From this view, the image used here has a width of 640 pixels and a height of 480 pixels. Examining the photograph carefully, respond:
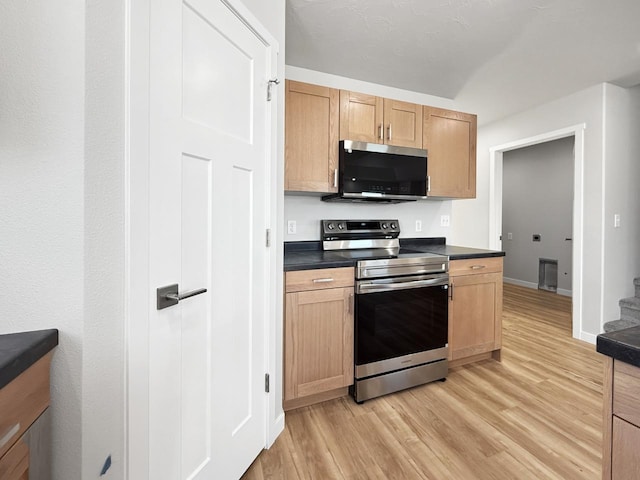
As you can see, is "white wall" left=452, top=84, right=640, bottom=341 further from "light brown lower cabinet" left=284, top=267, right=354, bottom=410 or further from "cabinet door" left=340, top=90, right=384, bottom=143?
"light brown lower cabinet" left=284, top=267, right=354, bottom=410

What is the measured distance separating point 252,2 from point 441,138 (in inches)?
73.7

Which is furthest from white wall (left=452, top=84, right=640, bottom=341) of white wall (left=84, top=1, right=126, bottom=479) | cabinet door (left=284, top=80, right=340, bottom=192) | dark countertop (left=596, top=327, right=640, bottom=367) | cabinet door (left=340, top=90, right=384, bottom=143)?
white wall (left=84, top=1, right=126, bottom=479)

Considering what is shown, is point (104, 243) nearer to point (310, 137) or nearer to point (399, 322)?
point (310, 137)

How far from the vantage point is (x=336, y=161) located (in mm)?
2223

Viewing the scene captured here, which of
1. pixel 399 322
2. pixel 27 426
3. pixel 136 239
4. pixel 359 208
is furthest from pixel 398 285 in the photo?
pixel 27 426

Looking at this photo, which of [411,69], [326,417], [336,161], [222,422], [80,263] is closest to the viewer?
[80,263]

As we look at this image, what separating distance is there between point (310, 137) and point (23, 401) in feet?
6.37

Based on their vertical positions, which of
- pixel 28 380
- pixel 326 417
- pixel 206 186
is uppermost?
pixel 206 186

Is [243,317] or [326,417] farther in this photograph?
[326,417]

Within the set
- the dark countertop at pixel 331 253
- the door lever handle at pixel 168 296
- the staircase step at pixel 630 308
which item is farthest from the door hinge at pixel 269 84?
the staircase step at pixel 630 308

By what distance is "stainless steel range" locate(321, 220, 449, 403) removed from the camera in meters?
1.93

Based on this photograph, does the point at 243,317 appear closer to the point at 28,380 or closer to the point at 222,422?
the point at 222,422

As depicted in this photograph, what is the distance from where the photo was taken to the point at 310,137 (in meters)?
2.13

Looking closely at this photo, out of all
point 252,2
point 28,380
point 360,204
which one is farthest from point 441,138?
point 28,380
